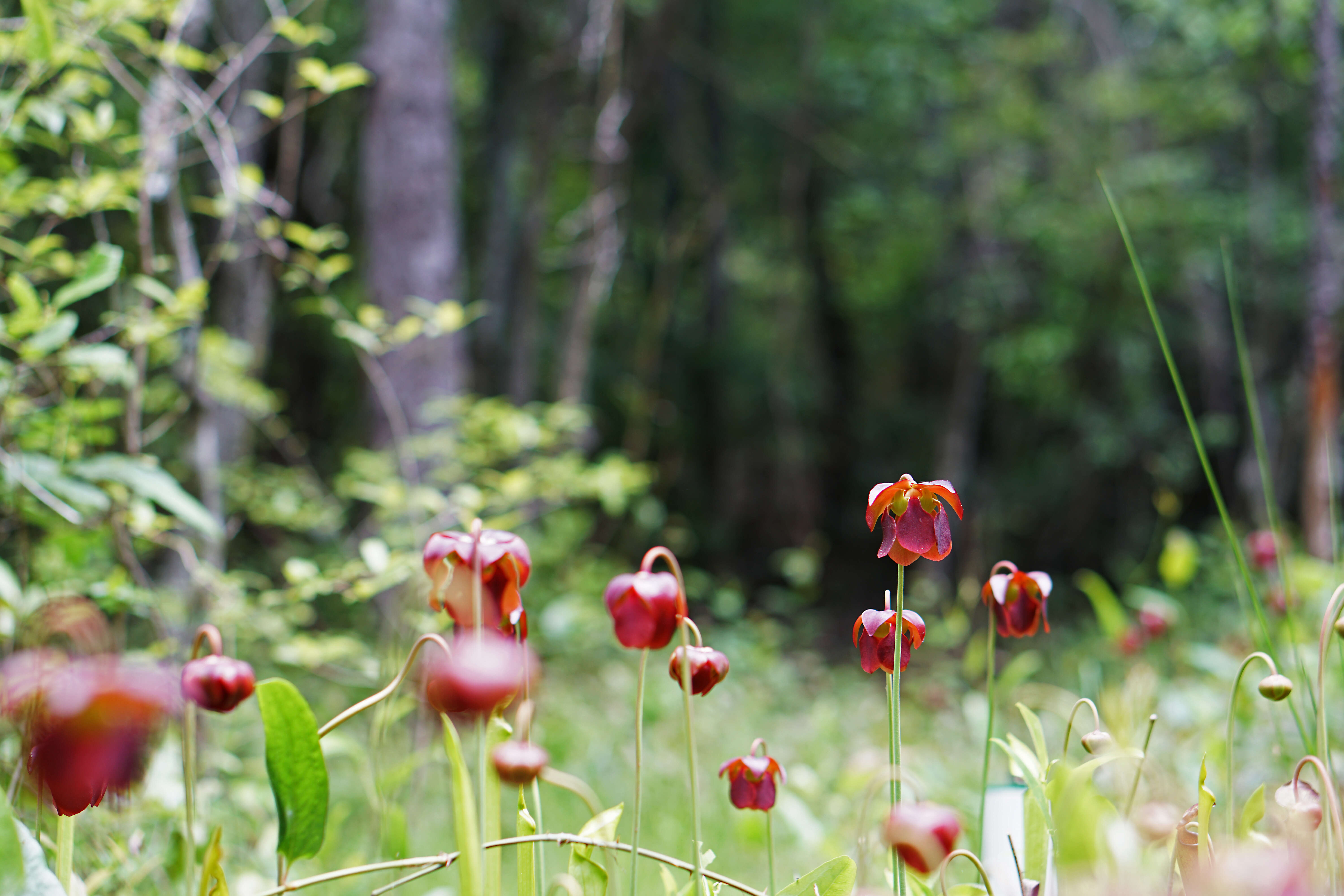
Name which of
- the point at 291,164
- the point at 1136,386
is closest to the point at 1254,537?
the point at 291,164

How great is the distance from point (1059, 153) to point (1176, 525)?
3568 mm

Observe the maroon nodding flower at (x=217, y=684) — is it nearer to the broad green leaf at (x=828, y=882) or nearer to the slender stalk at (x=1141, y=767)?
the broad green leaf at (x=828, y=882)

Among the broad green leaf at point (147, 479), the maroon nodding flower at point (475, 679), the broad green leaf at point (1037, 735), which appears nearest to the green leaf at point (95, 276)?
the broad green leaf at point (147, 479)

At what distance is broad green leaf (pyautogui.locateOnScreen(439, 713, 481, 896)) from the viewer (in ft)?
1.45

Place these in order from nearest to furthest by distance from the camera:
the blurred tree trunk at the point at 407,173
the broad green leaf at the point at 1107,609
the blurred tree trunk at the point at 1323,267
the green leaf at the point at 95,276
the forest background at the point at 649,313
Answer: the green leaf at the point at 95,276
the forest background at the point at 649,313
the broad green leaf at the point at 1107,609
the blurred tree trunk at the point at 407,173
the blurred tree trunk at the point at 1323,267

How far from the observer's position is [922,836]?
457mm

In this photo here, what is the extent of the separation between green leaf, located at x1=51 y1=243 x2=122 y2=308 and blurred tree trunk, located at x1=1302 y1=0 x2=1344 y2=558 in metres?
4.48

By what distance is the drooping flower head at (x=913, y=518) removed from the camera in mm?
589

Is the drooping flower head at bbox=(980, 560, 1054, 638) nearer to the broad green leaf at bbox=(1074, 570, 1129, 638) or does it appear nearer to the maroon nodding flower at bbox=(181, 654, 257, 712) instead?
the maroon nodding flower at bbox=(181, 654, 257, 712)

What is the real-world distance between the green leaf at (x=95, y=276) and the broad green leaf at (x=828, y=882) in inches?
39.3

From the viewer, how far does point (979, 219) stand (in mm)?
6121

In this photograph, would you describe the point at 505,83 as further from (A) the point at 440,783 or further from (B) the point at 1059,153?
(A) the point at 440,783

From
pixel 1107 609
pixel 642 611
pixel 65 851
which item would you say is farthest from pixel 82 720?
pixel 1107 609

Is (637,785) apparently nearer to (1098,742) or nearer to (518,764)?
(518,764)
